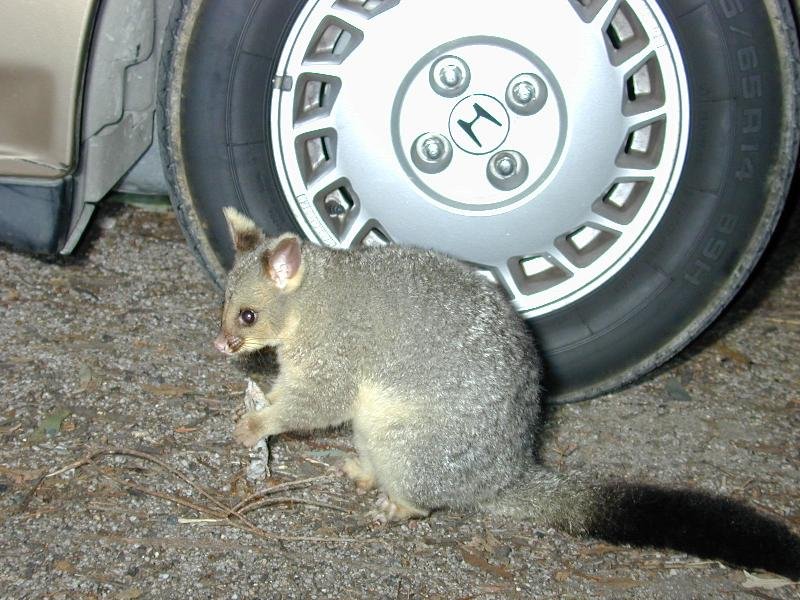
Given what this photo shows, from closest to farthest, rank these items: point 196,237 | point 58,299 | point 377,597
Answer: point 377,597, point 196,237, point 58,299

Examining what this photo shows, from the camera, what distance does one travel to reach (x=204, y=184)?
13.6ft

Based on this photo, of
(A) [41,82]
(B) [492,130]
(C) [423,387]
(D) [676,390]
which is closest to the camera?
(C) [423,387]

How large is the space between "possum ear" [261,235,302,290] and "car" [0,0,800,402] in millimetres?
498

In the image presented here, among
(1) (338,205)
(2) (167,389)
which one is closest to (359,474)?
(2) (167,389)

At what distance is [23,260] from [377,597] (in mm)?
3026

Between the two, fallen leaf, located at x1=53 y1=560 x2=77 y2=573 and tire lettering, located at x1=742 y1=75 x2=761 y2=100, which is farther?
tire lettering, located at x1=742 y1=75 x2=761 y2=100

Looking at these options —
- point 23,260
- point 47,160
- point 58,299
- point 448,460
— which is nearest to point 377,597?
point 448,460

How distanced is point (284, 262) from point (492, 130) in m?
1.00

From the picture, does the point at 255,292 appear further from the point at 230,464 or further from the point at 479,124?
the point at 479,124

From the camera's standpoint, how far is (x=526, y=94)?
3.94 metres

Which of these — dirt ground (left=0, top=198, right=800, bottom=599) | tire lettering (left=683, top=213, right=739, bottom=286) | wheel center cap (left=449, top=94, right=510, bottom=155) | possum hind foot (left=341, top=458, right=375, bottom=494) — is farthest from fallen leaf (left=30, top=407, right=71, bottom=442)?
tire lettering (left=683, top=213, right=739, bottom=286)

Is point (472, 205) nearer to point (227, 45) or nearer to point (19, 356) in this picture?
point (227, 45)

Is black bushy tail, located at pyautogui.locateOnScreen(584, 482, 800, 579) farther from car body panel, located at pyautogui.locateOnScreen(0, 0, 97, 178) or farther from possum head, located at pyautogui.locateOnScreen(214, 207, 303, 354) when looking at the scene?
car body panel, located at pyautogui.locateOnScreen(0, 0, 97, 178)

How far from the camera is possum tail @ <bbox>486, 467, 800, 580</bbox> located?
3.47m
